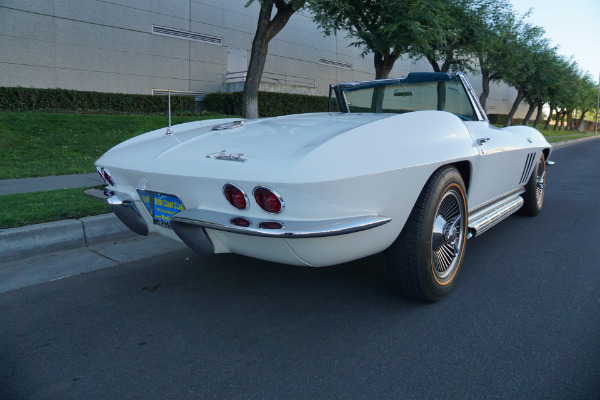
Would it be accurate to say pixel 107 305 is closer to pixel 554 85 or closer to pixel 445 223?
pixel 445 223

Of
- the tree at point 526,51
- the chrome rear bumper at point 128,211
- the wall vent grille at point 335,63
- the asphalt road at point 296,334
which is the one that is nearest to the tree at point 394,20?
the asphalt road at point 296,334

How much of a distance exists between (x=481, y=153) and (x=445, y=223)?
68 cm

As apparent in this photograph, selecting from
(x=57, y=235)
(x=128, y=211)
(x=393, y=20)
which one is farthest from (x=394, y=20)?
(x=128, y=211)

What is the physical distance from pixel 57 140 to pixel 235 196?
8.23m

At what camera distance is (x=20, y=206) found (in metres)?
4.39

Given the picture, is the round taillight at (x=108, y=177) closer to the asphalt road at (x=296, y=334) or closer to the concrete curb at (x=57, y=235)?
the asphalt road at (x=296, y=334)

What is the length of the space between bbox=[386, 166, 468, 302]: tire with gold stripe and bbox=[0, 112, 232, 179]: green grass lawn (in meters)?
5.92

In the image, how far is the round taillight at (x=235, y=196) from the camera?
220cm

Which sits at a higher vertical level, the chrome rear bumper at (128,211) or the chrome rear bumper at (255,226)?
the chrome rear bumper at (255,226)

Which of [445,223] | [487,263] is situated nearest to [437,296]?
[445,223]

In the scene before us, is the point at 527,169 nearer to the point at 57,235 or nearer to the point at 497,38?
the point at 57,235

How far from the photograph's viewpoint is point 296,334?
2.46 m

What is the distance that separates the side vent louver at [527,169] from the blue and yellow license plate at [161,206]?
3.42m

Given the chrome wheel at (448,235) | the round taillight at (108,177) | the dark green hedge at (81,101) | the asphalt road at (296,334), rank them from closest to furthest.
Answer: the asphalt road at (296,334) → the chrome wheel at (448,235) → the round taillight at (108,177) → the dark green hedge at (81,101)
